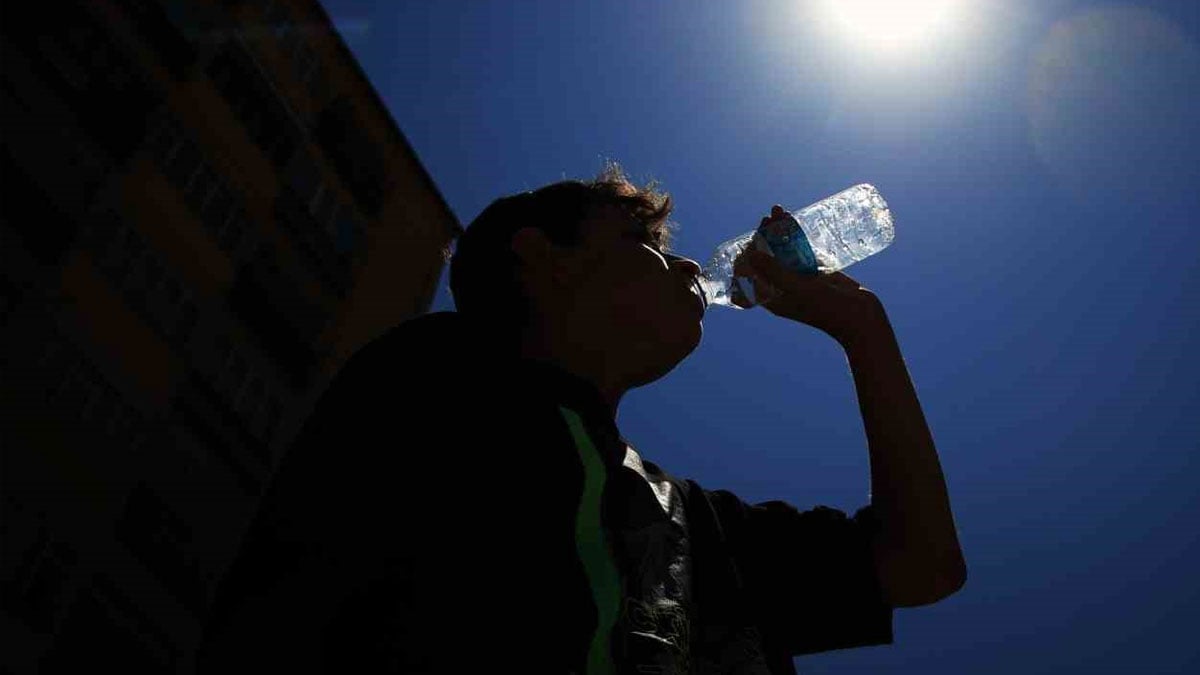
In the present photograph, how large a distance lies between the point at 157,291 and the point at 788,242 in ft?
58.8

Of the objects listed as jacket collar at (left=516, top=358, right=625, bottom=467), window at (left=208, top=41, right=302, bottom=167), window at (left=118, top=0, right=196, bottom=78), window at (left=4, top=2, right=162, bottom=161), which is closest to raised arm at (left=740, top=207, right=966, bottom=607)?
jacket collar at (left=516, top=358, right=625, bottom=467)

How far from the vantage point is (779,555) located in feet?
8.33

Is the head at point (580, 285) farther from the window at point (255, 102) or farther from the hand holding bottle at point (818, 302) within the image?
the window at point (255, 102)

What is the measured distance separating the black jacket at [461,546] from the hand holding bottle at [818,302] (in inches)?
35.0

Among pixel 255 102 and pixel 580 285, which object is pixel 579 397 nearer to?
pixel 580 285

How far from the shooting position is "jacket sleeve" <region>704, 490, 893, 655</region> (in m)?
2.46

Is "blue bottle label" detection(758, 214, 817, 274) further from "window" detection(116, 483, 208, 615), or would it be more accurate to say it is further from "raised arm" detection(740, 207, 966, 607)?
"window" detection(116, 483, 208, 615)

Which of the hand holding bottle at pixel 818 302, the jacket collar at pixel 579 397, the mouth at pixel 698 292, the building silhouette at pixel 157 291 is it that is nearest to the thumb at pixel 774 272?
the hand holding bottle at pixel 818 302

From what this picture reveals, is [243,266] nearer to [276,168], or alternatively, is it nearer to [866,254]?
[276,168]

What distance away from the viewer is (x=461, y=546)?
1540 mm

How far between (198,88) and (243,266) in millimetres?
3916

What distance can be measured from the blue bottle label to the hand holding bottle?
250 mm

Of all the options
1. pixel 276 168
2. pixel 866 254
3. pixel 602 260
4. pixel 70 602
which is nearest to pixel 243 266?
pixel 276 168

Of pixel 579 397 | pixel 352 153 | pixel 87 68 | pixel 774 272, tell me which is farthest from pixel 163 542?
pixel 579 397
